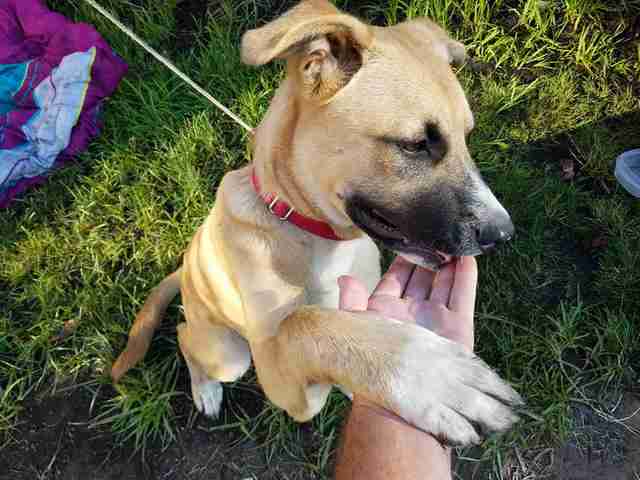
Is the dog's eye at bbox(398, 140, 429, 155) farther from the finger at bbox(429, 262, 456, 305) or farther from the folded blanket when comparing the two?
the folded blanket

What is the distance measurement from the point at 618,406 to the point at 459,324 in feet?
5.43

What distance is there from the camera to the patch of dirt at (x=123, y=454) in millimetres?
3170

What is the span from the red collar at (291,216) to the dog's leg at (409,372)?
17.8 inches

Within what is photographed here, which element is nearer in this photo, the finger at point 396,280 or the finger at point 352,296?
the finger at point 352,296

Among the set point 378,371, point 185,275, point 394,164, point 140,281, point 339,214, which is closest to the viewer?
point 378,371

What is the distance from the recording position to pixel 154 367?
3.40 meters

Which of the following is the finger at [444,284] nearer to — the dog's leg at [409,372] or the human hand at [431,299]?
the human hand at [431,299]

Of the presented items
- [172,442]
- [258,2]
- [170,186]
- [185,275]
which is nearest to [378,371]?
[185,275]

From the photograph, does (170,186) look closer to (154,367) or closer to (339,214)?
(154,367)

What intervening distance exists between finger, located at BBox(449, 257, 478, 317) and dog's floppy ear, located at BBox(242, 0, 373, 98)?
83 centimetres

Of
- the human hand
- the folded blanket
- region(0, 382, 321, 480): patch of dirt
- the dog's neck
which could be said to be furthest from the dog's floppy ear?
the folded blanket

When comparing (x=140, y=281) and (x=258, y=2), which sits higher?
(x=258, y=2)

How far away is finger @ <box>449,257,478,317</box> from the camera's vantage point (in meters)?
2.12

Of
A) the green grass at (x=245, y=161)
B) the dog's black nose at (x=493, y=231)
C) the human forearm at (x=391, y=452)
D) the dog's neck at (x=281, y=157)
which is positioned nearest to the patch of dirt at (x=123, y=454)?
the green grass at (x=245, y=161)
